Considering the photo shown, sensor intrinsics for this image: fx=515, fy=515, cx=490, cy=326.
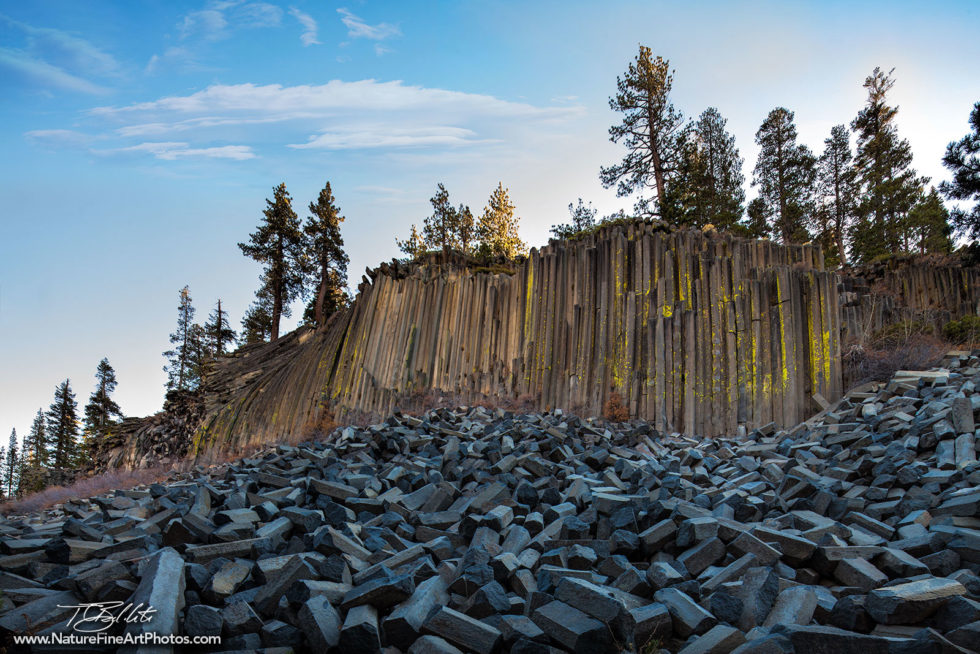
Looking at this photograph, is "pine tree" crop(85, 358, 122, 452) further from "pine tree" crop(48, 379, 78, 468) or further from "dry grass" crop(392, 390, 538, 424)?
"dry grass" crop(392, 390, 538, 424)

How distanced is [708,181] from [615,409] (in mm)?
27634

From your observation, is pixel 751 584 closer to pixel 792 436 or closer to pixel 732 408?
pixel 792 436

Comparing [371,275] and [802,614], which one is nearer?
[802,614]

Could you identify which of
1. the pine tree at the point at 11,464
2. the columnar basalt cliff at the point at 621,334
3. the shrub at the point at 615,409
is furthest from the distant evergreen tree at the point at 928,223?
the pine tree at the point at 11,464

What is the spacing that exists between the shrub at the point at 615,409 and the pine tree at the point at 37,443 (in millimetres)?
57042

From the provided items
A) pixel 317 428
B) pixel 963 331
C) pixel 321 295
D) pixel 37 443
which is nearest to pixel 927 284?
pixel 963 331

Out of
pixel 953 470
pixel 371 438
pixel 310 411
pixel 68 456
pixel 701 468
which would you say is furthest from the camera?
pixel 68 456

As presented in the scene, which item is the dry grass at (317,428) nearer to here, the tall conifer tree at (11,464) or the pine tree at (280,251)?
the pine tree at (280,251)

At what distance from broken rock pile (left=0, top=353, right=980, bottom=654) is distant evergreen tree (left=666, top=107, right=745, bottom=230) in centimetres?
1794

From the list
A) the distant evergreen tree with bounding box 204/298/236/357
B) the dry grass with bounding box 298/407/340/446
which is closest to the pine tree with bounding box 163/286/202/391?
the distant evergreen tree with bounding box 204/298/236/357

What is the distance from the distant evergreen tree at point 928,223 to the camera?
2844cm

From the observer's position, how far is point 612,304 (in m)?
10.4

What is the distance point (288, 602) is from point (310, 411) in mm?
14748

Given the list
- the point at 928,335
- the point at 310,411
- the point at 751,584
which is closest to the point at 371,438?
the point at 751,584
